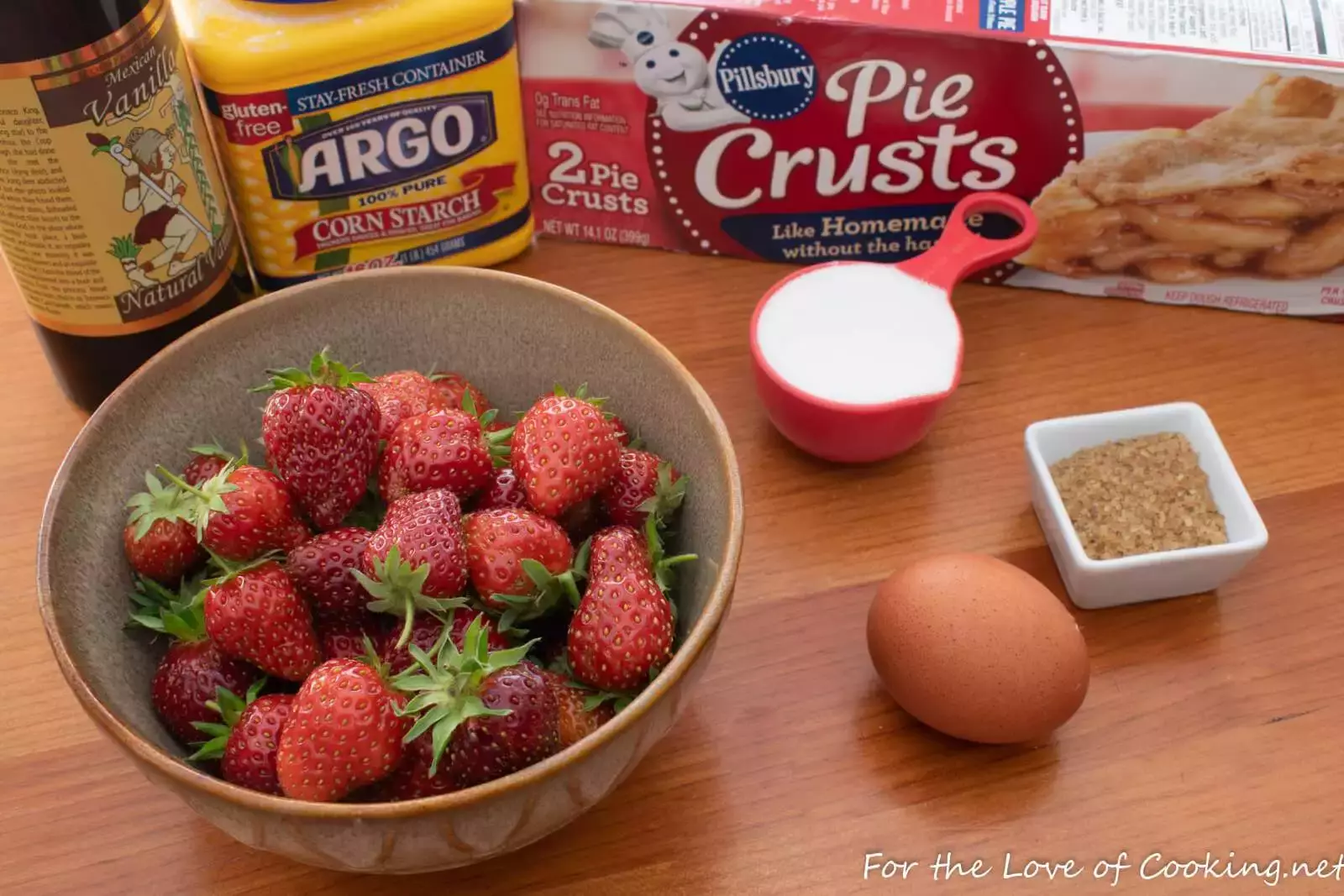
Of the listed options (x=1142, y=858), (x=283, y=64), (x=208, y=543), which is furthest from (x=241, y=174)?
(x=1142, y=858)

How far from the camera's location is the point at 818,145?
1.03 m

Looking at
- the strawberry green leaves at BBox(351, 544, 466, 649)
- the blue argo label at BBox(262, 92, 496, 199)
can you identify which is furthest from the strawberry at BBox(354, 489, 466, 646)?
the blue argo label at BBox(262, 92, 496, 199)

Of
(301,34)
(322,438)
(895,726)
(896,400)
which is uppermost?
(301,34)

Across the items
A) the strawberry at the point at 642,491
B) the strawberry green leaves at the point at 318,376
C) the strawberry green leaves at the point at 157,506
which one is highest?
the strawberry green leaves at the point at 318,376

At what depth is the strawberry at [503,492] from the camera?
76 cm

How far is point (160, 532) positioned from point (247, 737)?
15 cm

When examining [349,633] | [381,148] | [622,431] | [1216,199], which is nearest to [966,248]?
[1216,199]

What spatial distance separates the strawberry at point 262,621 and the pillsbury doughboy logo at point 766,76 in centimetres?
55

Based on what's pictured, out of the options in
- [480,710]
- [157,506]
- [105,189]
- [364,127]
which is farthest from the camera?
[364,127]

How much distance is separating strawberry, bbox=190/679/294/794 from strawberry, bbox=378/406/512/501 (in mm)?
145

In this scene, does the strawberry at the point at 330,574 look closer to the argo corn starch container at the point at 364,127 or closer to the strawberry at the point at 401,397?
the strawberry at the point at 401,397

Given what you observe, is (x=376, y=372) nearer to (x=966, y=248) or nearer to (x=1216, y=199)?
(x=966, y=248)

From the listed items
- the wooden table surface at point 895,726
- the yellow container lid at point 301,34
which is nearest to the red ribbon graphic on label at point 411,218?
the yellow container lid at point 301,34

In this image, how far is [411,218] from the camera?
1027 millimetres
